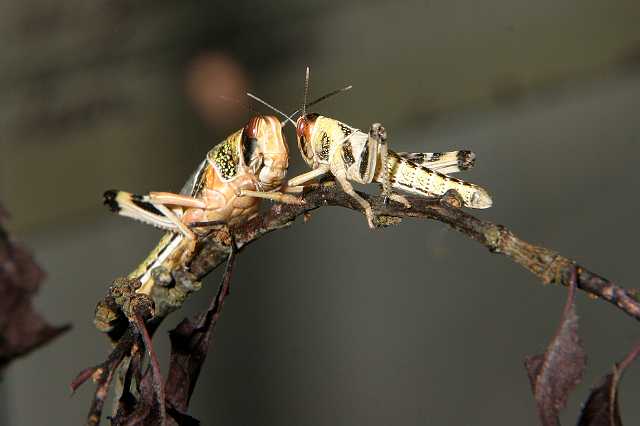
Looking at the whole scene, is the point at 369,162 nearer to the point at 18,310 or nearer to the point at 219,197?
the point at 219,197

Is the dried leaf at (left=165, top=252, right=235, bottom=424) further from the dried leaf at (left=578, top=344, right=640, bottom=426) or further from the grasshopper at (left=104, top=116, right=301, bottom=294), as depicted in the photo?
the dried leaf at (left=578, top=344, right=640, bottom=426)

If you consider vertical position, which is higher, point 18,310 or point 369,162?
point 369,162

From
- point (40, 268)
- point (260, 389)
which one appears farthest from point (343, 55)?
point (40, 268)

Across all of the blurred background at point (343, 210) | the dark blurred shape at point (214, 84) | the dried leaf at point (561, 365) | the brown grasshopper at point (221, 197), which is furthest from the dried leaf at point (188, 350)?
the dark blurred shape at point (214, 84)

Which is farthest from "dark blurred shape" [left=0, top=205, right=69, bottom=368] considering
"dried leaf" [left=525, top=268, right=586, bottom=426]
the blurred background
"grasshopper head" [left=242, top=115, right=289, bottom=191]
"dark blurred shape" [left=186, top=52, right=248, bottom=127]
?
"dark blurred shape" [left=186, top=52, right=248, bottom=127]

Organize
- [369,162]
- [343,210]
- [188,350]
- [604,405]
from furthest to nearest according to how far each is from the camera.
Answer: [343,210], [369,162], [188,350], [604,405]

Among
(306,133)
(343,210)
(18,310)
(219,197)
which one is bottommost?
(18,310)

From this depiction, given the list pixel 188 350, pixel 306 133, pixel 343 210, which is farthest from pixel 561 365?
pixel 343 210
